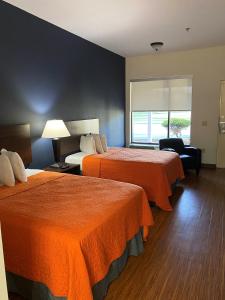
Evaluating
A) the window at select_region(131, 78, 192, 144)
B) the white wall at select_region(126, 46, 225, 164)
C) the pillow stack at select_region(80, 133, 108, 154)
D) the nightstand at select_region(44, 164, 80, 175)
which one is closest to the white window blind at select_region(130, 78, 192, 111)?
the window at select_region(131, 78, 192, 144)

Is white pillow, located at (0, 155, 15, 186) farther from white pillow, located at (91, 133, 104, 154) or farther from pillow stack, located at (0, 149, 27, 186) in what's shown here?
white pillow, located at (91, 133, 104, 154)

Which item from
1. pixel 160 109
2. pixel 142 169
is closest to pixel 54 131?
pixel 142 169

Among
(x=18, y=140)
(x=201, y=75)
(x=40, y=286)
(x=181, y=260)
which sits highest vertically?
(x=201, y=75)

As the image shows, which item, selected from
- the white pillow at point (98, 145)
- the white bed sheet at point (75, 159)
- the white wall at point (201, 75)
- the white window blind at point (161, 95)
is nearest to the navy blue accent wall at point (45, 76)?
the white bed sheet at point (75, 159)

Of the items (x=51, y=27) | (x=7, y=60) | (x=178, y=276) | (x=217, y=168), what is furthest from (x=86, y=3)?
(x=217, y=168)

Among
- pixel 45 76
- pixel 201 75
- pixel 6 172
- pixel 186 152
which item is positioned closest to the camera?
pixel 6 172

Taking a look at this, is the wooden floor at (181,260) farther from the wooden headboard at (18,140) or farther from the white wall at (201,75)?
the white wall at (201,75)

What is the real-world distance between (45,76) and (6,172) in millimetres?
1852

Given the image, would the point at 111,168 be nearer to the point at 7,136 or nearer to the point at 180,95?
the point at 7,136

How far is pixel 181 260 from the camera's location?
238 cm

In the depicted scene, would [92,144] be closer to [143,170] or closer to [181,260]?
[143,170]

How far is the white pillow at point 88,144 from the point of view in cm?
436

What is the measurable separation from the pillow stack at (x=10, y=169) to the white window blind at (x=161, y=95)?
14.3 ft

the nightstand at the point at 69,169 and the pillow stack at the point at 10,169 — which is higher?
the pillow stack at the point at 10,169
